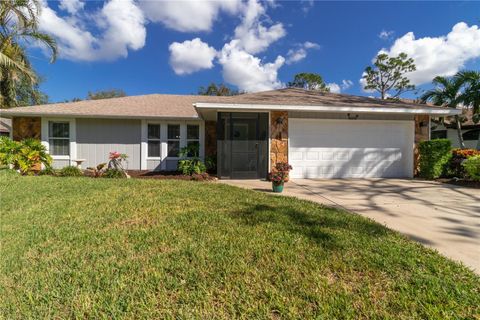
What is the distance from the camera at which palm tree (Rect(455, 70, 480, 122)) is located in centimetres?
1304

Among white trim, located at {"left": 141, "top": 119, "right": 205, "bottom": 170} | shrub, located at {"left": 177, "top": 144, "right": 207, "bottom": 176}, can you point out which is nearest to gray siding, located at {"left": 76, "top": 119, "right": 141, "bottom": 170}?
white trim, located at {"left": 141, "top": 119, "right": 205, "bottom": 170}

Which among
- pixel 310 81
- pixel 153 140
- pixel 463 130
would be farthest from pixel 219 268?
pixel 310 81

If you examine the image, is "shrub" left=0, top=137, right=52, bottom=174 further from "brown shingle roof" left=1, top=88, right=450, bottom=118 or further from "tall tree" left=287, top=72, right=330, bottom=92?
"tall tree" left=287, top=72, right=330, bottom=92

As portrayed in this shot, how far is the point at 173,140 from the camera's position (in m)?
10.6

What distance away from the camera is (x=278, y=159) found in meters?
8.52

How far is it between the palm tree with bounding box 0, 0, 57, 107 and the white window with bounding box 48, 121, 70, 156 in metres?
3.97

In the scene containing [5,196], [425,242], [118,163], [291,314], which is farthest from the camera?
[118,163]

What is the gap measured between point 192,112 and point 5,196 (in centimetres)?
707

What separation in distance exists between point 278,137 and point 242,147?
138cm

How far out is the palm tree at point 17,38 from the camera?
35.2 feet

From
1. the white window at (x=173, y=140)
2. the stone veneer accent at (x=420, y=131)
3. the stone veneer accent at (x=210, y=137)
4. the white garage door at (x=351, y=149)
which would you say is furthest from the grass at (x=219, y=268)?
the stone veneer accent at (x=420, y=131)

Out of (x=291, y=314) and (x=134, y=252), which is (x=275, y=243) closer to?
(x=291, y=314)

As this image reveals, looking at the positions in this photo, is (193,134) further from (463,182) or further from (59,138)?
(463,182)

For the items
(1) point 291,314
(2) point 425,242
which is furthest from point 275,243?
(2) point 425,242
